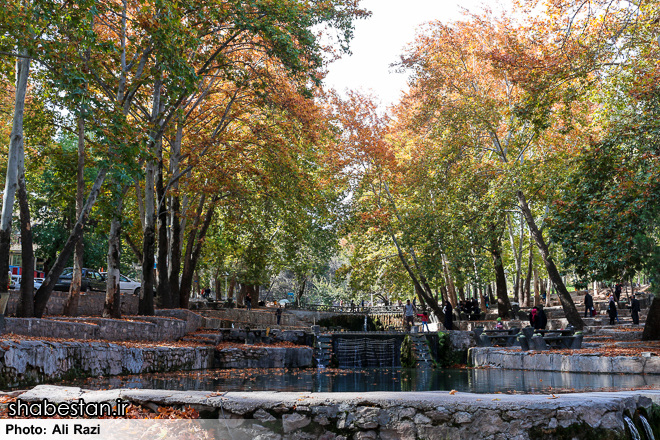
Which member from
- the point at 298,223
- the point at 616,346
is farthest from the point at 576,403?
the point at 298,223

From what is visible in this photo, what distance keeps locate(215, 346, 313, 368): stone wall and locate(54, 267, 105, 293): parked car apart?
11.4 meters

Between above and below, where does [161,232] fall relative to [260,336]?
above

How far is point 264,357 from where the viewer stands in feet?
60.3

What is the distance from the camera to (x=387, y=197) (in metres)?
30.1

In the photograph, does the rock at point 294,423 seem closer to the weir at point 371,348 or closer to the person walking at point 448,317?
the weir at point 371,348

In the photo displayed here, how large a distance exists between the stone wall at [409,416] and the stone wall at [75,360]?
368 cm

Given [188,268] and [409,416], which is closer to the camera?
[409,416]

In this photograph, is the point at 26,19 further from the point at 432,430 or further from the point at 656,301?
the point at 656,301

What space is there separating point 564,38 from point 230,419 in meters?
13.8

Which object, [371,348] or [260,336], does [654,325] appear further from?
[260,336]

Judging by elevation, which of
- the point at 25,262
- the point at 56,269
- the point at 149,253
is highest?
the point at 149,253

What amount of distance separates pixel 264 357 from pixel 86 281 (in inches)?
501

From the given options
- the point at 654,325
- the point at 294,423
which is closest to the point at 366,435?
the point at 294,423

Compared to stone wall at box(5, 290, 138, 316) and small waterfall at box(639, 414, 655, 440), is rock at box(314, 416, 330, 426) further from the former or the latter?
stone wall at box(5, 290, 138, 316)
